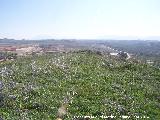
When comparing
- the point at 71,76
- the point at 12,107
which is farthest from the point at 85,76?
the point at 12,107

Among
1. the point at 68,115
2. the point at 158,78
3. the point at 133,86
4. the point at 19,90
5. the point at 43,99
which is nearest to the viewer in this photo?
the point at 68,115

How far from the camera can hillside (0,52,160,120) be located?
3306 centimetres

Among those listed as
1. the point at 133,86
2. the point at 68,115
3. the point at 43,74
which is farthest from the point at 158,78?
the point at 68,115

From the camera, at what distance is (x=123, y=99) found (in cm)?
3809

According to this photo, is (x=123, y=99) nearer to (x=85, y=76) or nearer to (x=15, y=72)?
(x=85, y=76)

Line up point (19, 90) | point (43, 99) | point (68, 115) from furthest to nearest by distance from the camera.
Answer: point (19, 90), point (43, 99), point (68, 115)

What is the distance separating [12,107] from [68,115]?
19.3 ft

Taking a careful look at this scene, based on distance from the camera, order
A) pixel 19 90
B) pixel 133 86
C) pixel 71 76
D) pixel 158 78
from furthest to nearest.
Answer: pixel 158 78
pixel 71 76
pixel 133 86
pixel 19 90

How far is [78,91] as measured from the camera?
131 ft

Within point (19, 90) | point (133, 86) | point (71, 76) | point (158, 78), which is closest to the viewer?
point (19, 90)

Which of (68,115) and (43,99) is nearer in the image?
(68,115)

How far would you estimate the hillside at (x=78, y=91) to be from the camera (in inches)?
1302

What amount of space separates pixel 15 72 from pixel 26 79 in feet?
18.5

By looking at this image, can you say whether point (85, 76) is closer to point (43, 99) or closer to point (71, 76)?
point (71, 76)
